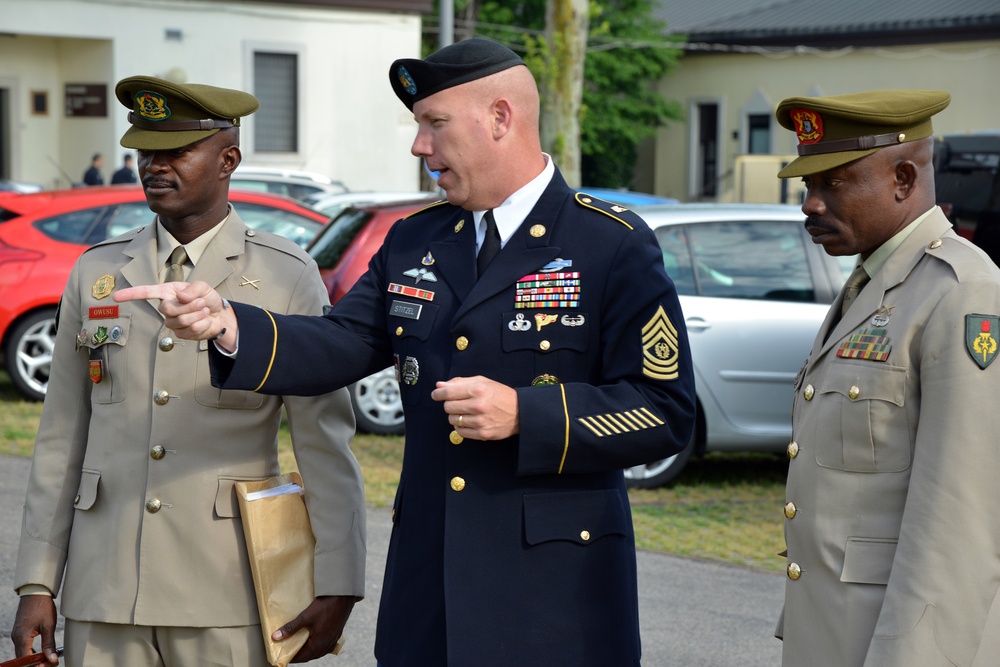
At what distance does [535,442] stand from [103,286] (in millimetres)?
1226

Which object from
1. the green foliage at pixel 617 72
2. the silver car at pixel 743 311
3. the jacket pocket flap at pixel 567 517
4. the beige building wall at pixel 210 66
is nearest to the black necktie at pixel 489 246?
the jacket pocket flap at pixel 567 517

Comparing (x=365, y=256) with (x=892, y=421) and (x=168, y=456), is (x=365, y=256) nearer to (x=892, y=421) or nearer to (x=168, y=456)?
(x=168, y=456)

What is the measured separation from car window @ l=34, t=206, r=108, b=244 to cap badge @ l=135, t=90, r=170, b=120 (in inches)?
271

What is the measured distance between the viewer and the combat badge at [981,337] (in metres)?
2.36

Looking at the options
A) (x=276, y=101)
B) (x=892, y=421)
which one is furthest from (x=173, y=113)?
(x=276, y=101)

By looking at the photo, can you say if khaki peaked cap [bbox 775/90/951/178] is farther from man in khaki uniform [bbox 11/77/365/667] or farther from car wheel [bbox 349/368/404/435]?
car wheel [bbox 349/368/404/435]

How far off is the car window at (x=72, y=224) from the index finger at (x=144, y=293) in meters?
7.45

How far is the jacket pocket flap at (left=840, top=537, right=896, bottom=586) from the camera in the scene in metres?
2.47

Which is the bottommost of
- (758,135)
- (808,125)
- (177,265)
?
(177,265)

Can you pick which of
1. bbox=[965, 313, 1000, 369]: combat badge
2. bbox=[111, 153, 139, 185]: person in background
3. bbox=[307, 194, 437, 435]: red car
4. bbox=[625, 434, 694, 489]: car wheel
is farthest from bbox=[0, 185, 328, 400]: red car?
bbox=[111, 153, 139, 185]: person in background

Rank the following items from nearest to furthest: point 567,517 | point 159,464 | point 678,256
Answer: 1. point 567,517
2. point 159,464
3. point 678,256

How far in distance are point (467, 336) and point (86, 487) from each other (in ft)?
3.34

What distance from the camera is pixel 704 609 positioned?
19.0ft

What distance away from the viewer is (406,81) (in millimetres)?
2814
